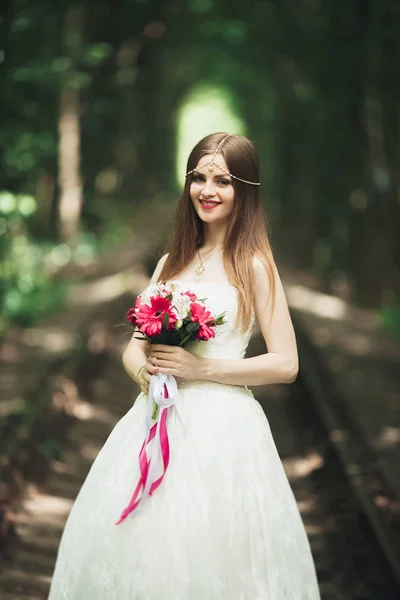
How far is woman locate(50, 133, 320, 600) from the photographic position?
10.9 feet

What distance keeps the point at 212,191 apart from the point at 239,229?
204mm

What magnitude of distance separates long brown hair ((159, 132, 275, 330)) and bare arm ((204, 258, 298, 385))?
0.10ft

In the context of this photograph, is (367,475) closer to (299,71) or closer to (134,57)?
(299,71)

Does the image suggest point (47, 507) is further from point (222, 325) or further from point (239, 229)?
point (239, 229)

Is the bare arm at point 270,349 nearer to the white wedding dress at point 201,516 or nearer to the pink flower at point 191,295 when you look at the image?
the white wedding dress at point 201,516

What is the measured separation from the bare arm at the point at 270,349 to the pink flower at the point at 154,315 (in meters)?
0.35

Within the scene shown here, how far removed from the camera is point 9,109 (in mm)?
10406

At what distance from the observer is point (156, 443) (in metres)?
3.47

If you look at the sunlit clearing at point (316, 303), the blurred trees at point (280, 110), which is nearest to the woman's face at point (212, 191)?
the blurred trees at point (280, 110)

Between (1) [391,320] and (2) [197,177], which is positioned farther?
(1) [391,320]

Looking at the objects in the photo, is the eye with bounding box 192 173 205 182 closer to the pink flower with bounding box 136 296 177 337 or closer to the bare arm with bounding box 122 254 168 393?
the bare arm with bounding box 122 254 168 393

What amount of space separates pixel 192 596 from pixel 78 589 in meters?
0.45

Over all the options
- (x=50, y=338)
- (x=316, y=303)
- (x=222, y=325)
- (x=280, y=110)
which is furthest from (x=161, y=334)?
(x=280, y=110)

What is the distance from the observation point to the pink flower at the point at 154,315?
329 centimetres
